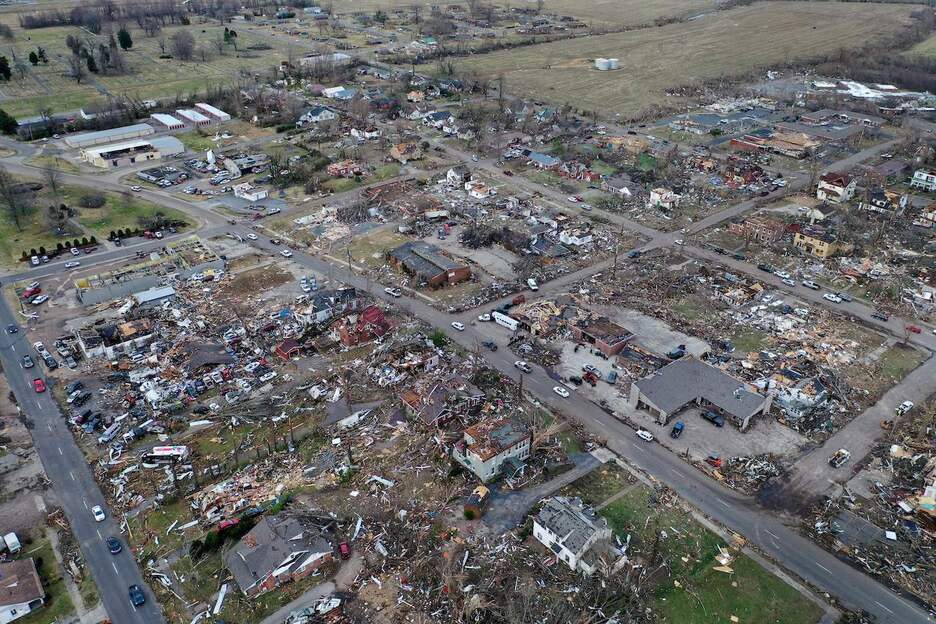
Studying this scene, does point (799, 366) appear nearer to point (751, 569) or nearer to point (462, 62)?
point (751, 569)

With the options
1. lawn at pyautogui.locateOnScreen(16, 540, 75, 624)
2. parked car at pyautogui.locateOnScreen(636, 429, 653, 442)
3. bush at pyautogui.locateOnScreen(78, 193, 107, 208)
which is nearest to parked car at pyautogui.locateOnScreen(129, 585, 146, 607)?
lawn at pyautogui.locateOnScreen(16, 540, 75, 624)

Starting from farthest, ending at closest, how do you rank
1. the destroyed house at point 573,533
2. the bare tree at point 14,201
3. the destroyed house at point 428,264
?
the bare tree at point 14,201 → the destroyed house at point 428,264 → the destroyed house at point 573,533

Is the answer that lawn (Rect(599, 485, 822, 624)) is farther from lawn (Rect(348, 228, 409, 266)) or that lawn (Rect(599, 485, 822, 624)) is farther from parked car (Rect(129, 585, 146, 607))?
lawn (Rect(348, 228, 409, 266))

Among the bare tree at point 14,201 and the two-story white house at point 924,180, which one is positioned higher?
the bare tree at point 14,201

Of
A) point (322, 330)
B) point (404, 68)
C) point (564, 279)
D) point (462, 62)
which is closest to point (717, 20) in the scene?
point (462, 62)

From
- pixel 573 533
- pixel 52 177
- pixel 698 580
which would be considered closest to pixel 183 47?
pixel 52 177

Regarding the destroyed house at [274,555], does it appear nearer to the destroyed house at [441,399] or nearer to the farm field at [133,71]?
the destroyed house at [441,399]

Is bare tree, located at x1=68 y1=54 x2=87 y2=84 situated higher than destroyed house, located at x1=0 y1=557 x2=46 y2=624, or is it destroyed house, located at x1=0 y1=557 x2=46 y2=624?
bare tree, located at x1=68 y1=54 x2=87 y2=84

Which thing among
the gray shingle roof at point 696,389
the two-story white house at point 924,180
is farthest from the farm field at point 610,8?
the gray shingle roof at point 696,389
